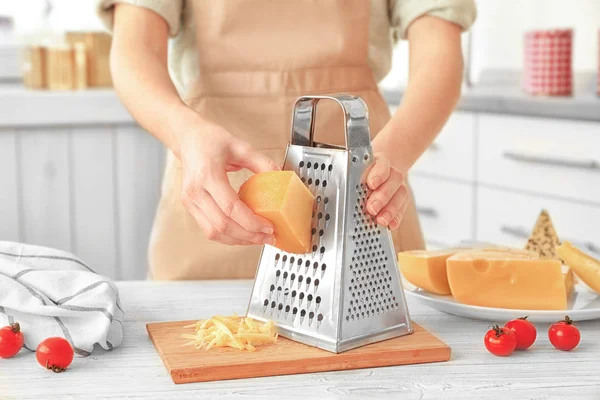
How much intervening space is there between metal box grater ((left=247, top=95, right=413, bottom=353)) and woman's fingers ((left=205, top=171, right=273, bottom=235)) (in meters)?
0.08

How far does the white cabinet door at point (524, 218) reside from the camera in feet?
8.52

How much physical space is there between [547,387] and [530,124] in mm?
1987

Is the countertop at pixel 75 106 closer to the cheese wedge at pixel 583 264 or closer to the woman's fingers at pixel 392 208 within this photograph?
the cheese wedge at pixel 583 264

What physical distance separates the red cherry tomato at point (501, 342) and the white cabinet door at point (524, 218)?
63.1 inches

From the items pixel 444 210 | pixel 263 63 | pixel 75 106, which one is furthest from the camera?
pixel 444 210

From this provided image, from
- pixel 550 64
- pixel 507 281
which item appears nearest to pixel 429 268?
pixel 507 281

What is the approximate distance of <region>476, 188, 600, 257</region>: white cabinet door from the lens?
8.52 feet

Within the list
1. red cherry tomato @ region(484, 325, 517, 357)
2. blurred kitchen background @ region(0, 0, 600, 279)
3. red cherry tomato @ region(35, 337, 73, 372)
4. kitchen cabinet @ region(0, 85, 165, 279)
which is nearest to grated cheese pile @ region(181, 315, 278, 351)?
red cherry tomato @ region(35, 337, 73, 372)

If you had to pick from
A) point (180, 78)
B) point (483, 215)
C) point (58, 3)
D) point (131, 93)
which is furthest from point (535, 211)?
point (58, 3)

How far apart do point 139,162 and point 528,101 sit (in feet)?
4.21

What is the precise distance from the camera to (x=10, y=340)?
98 centimetres

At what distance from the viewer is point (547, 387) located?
35.7 inches

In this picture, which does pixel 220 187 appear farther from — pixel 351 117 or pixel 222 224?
pixel 351 117

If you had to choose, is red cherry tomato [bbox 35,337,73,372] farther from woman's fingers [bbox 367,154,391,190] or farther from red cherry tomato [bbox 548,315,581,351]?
red cherry tomato [bbox 548,315,581,351]
